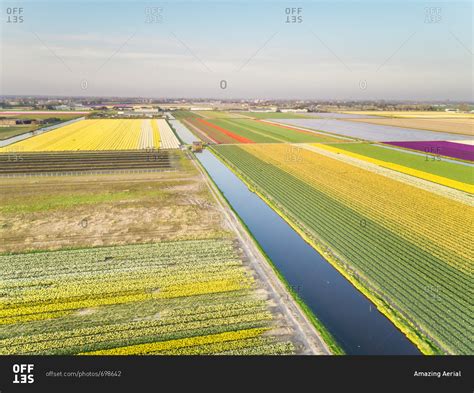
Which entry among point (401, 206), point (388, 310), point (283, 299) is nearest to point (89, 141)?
point (401, 206)

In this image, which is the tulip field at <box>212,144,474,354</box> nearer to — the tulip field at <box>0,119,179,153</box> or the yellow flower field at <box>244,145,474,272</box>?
the yellow flower field at <box>244,145,474,272</box>

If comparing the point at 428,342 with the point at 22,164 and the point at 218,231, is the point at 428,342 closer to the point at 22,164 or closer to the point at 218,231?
the point at 218,231

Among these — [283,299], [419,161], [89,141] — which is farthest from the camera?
[89,141]

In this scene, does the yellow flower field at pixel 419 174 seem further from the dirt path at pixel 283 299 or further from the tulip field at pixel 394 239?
the dirt path at pixel 283 299

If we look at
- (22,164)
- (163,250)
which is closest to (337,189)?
(163,250)
